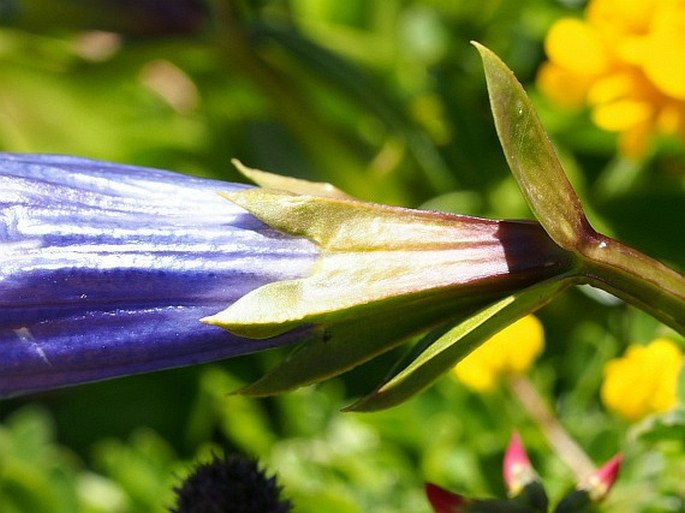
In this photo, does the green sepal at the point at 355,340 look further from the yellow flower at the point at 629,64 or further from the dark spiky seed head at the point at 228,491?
the yellow flower at the point at 629,64

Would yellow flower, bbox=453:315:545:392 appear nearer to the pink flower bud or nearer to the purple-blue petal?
the pink flower bud

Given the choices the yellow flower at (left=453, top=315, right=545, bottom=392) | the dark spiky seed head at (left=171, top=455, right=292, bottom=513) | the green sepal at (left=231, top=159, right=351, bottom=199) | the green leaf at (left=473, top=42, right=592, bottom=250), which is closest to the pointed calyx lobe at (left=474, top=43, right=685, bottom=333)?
the green leaf at (left=473, top=42, right=592, bottom=250)

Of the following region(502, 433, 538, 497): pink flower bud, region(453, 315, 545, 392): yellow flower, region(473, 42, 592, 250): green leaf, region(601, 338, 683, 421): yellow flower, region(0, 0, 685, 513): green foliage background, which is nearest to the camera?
region(473, 42, 592, 250): green leaf

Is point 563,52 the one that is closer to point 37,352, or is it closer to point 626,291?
point 626,291

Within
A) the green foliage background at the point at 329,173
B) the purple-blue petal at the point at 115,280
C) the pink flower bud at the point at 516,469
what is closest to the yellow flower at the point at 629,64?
the green foliage background at the point at 329,173

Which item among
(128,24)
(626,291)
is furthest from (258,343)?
(128,24)

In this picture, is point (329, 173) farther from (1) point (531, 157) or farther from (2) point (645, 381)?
(1) point (531, 157)

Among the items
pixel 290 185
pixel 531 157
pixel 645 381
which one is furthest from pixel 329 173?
pixel 531 157
